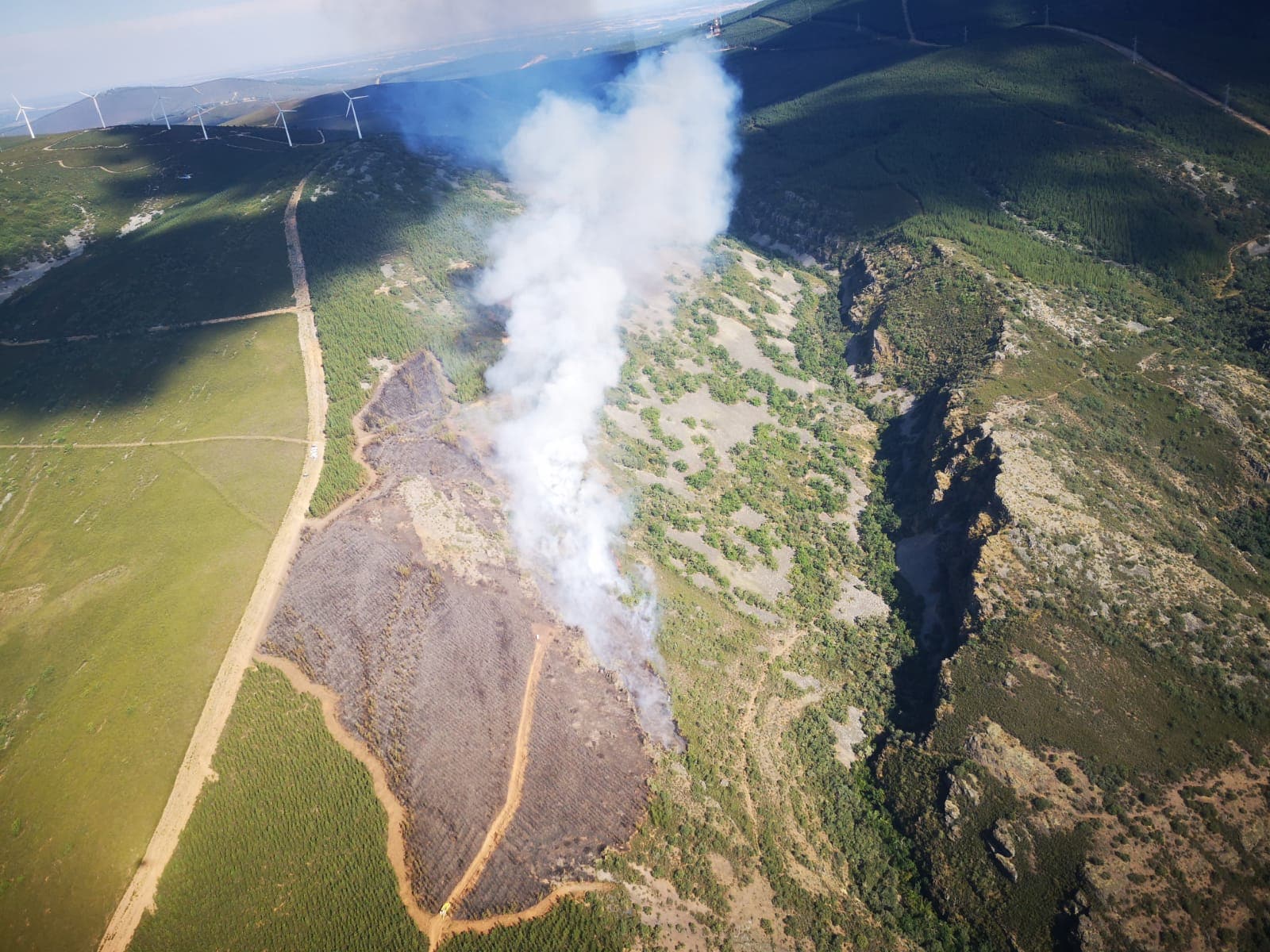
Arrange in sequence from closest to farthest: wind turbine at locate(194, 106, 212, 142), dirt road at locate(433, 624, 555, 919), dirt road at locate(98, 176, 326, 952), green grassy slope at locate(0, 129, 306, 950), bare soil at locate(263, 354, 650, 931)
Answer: dirt road at locate(98, 176, 326, 952) < dirt road at locate(433, 624, 555, 919) < green grassy slope at locate(0, 129, 306, 950) < bare soil at locate(263, 354, 650, 931) < wind turbine at locate(194, 106, 212, 142)

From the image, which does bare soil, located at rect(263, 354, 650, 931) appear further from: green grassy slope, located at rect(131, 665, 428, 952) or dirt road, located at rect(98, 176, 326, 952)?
green grassy slope, located at rect(131, 665, 428, 952)

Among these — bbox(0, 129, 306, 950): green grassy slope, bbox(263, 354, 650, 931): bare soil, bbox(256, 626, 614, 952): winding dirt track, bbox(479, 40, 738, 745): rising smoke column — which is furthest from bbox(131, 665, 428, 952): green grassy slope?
bbox(479, 40, 738, 745): rising smoke column

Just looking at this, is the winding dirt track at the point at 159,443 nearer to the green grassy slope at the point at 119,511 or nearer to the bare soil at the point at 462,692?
the green grassy slope at the point at 119,511

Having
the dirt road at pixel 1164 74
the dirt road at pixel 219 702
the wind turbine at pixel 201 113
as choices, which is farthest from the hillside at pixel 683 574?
the wind turbine at pixel 201 113

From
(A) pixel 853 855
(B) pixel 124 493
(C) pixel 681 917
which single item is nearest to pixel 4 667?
(B) pixel 124 493

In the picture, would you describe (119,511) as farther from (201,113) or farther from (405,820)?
(201,113)
